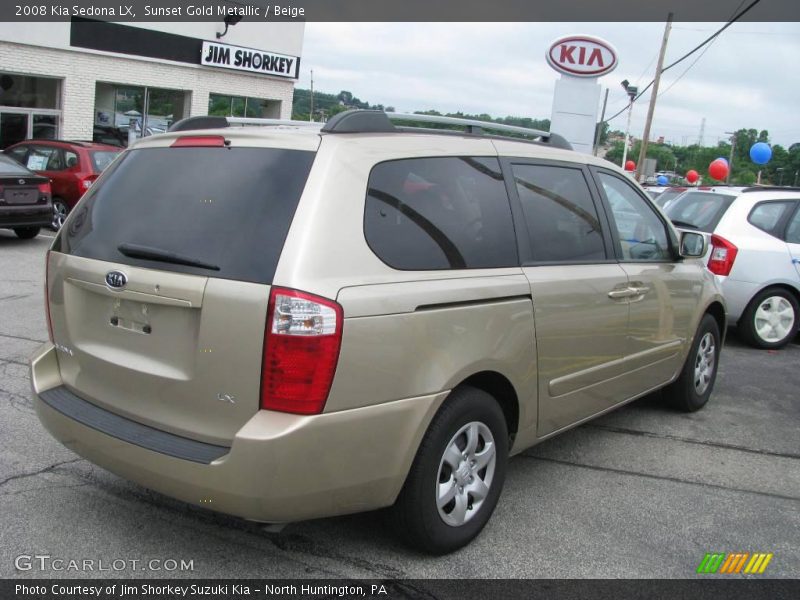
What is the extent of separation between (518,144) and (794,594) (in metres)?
2.50

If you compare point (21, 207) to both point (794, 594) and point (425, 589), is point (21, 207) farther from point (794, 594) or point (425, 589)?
point (794, 594)

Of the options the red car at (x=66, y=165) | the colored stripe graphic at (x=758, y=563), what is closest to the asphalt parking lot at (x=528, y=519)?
the colored stripe graphic at (x=758, y=563)

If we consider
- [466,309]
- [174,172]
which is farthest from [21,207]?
[466,309]

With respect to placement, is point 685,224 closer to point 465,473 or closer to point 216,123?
point 465,473

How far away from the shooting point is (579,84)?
46.3 feet

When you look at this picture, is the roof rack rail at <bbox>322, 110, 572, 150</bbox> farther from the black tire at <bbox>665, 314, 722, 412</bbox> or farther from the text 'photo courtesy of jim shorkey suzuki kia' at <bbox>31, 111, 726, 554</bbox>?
the black tire at <bbox>665, 314, 722, 412</bbox>

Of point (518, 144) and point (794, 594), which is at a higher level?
point (518, 144)

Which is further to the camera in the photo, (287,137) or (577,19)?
(577,19)

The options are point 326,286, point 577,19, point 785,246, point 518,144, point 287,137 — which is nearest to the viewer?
point 326,286

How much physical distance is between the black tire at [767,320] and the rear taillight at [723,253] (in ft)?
1.61

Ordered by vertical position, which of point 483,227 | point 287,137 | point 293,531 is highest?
Result: point 287,137

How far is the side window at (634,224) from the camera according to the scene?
4.76 metres

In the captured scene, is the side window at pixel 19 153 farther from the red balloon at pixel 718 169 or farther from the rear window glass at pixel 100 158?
the red balloon at pixel 718 169

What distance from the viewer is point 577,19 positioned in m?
18.0
